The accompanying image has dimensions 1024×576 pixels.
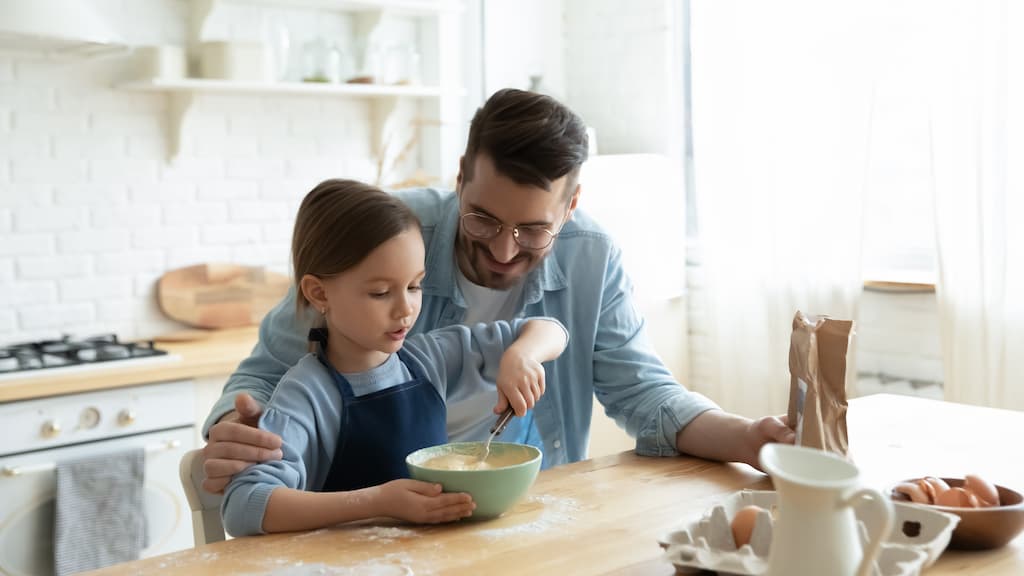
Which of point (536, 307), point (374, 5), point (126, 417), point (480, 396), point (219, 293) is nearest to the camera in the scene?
point (480, 396)

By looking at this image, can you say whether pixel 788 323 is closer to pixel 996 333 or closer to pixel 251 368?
pixel 996 333

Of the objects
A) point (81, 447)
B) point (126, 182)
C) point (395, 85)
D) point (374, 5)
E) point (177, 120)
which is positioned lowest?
point (81, 447)

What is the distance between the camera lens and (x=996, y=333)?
303cm

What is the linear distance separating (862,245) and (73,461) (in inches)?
97.4

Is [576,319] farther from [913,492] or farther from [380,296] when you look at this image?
[913,492]

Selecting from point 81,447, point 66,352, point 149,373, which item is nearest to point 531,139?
point 149,373

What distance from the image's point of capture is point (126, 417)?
295 cm

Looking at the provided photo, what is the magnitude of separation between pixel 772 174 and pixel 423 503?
8.49 feet

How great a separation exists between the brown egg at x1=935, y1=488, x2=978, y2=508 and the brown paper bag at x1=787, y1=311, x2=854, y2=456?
0.19 meters

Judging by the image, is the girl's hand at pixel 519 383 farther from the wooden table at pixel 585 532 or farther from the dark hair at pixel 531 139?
the dark hair at pixel 531 139

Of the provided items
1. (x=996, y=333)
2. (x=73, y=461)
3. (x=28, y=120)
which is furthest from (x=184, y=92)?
(x=996, y=333)

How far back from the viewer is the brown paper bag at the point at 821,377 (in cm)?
144

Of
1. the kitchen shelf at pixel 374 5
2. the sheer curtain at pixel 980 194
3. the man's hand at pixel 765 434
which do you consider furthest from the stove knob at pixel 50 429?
the sheer curtain at pixel 980 194

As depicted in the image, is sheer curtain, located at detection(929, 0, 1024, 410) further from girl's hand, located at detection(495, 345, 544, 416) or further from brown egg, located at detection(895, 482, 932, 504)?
girl's hand, located at detection(495, 345, 544, 416)
